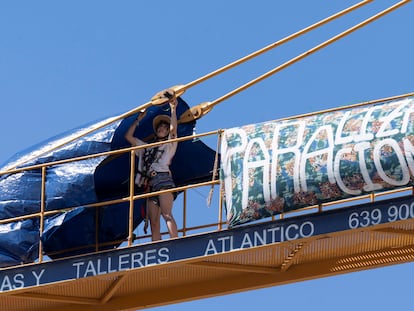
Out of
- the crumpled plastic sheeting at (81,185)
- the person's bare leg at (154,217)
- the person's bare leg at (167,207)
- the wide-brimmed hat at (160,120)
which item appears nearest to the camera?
the person's bare leg at (167,207)

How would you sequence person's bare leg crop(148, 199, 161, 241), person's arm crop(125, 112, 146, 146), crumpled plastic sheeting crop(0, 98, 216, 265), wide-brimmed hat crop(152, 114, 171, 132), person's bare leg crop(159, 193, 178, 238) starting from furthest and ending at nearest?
1. person's arm crop(125, 112, 146, 146)
2. crumpled plastic sheeting crop(0, 98, 216, 265)
3. wide-brimmed hat crop(152, 114, 171, 132)
4. person's bare leg crop(148, 199, 161, 241)
5. person's bare leg crop(159, 193, 178, 238)

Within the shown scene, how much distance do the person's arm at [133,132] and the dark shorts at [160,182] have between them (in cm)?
122

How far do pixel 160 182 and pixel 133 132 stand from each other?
6.16ft

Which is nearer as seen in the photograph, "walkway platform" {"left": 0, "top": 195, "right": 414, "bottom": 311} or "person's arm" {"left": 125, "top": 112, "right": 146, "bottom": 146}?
"walkway platform" {"left": 0, "top": 195, "right": 414, "bottom": 311}

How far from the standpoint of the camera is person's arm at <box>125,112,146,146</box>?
2480 cm

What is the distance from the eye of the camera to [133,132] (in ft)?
82.7

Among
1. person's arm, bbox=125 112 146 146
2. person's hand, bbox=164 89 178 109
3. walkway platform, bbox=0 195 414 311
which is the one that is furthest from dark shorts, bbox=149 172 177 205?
person's hand, bbox=164 89 178 109

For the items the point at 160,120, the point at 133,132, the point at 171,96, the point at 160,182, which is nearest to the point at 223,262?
the point at 160,182

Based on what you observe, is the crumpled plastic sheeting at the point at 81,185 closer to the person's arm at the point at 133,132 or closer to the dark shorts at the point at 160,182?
the person's arm at the point at 133,132

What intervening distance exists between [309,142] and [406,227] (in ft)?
5.55

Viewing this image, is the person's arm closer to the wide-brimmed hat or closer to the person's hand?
the wide-brimmed hat

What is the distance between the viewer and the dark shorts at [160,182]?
23516 mm

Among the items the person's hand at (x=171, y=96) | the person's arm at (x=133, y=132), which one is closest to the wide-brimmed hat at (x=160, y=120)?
the person's hand at (x=171, y=96)

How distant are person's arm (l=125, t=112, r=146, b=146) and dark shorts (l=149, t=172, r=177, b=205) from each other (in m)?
1.22
